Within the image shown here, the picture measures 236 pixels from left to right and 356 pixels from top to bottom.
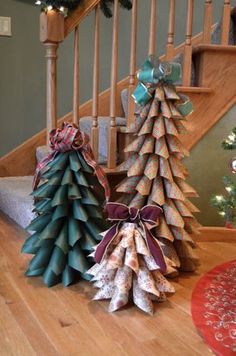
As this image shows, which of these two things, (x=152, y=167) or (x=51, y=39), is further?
(x=51, y=39)

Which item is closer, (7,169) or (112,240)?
(112,240)

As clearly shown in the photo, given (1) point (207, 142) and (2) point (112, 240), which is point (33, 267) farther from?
(1) point (207, 142)

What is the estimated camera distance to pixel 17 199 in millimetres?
2090

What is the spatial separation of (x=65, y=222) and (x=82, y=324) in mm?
429

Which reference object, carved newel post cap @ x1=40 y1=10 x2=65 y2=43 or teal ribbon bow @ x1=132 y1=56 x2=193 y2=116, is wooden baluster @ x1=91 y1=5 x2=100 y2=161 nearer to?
carved newel post cap @ x1=40 y1=10 x2=65 y2=43

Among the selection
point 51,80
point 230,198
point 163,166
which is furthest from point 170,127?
point 51,80

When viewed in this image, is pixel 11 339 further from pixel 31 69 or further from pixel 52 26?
pixel 31 69

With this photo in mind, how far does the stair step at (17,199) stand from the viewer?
200 centimetres

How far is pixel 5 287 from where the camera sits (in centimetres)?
143

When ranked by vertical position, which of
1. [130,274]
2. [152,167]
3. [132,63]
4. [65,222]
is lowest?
[130,274]

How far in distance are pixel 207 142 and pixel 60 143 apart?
87 centimetres

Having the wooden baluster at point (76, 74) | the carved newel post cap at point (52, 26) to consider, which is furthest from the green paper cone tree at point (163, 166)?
the carved newel post cap at point (52, 26)

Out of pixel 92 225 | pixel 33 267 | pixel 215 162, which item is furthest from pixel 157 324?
pixel 215 162

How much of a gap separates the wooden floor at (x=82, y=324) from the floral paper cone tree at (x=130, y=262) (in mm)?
45
